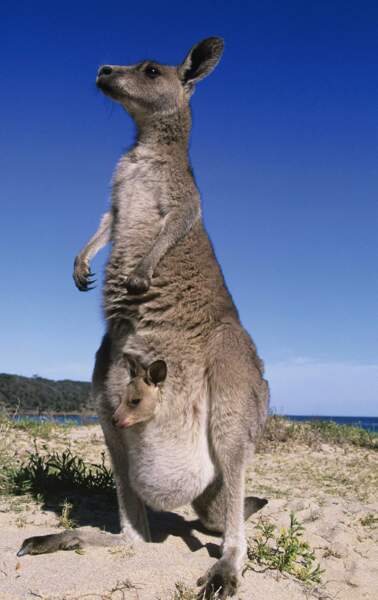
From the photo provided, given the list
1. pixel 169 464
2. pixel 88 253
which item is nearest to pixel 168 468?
pixel 169 464

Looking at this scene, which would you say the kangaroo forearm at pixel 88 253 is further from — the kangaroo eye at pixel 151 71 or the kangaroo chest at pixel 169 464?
the kangaroo chest at pixel 169 464

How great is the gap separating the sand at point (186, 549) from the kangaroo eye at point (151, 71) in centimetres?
336

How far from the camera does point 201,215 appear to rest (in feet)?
15.8

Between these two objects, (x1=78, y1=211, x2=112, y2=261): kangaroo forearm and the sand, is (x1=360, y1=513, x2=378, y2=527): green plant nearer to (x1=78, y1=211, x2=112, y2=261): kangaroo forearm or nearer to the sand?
the sand

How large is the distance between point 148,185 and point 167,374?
1384 millimetres

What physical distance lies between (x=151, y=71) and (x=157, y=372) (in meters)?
2.44

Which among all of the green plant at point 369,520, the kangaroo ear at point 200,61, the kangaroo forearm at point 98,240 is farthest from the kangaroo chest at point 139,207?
the green plant at point 369,520

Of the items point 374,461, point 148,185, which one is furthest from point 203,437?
point 374,461

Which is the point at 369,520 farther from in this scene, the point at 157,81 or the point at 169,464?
the point at 157,81

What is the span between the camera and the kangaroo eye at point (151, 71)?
16.5ft

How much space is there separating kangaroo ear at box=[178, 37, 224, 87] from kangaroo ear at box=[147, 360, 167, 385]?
7.73ft

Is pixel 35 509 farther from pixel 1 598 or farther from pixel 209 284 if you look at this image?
pixel 209 284

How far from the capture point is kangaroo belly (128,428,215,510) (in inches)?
159

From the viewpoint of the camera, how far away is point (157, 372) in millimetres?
4016
